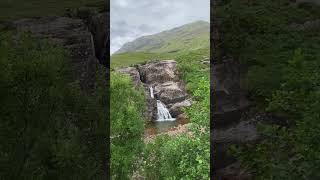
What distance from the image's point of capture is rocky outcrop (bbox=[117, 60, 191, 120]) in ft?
53.2

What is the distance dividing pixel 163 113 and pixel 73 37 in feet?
24.3

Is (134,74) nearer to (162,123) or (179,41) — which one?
(162,123)

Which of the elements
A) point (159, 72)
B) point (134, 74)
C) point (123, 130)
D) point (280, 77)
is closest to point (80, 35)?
point (280, 77)

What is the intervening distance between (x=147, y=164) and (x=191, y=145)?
4.18ft

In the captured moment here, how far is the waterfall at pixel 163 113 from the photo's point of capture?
51.7 ft

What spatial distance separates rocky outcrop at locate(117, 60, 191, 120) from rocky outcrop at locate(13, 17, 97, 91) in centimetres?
656

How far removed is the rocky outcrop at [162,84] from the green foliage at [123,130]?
255 centimetres

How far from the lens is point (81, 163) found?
8.32m

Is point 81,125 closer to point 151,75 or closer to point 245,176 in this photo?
point 245,176

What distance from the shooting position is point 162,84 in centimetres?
1698

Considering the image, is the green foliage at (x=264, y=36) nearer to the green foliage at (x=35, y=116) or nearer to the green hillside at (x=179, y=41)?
the green foliage at (x=35, y=116)

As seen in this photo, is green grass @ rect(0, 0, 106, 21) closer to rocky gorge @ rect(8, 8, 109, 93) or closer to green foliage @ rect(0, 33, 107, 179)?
rocky gorge @ rect(8, 8, 109, 93)

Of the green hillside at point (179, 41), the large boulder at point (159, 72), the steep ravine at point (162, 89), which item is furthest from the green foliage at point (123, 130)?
the green hillside at point (179, 41)

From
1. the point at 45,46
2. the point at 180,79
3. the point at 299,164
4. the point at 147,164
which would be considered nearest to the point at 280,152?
the point at 299,164
